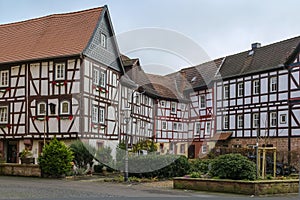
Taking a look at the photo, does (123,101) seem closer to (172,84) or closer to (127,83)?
(127,83)

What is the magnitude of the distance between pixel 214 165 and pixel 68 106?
40.5 feet

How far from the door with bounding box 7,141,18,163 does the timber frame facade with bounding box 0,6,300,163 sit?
2.5 inches

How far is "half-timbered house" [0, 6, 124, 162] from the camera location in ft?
92.5

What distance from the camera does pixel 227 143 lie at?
1542 inches

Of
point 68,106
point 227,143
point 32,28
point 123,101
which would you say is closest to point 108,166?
point 68,106

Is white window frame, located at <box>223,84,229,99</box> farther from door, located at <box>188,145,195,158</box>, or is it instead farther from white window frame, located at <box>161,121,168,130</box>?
white window frame, located at <box>161,121,168,130</box>

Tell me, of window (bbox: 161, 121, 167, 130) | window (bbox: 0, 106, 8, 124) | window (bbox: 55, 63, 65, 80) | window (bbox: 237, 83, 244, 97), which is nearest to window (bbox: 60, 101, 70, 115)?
window (bbox: 55, 63, 65, 80)

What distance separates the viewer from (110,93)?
3178 centimetres

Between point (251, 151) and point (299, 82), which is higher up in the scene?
point (299, 82)

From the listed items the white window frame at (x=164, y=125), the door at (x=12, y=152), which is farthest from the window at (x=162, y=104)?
the door at (x=12, y=152)

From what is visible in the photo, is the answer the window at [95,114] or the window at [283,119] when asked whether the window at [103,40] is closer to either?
the window at [95,114]

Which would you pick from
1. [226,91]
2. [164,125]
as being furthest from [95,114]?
[164,125]

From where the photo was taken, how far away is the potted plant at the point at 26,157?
2641 cm

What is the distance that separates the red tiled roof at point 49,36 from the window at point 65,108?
3.02 m
